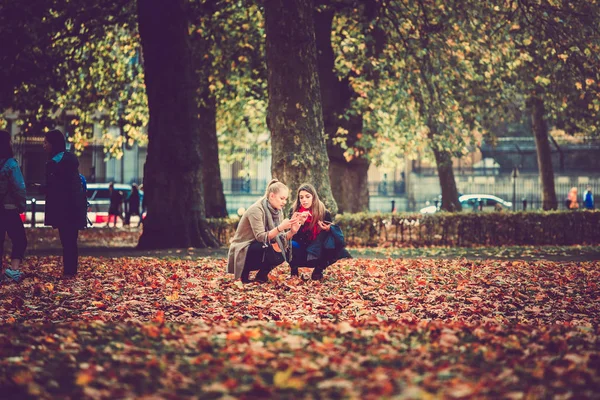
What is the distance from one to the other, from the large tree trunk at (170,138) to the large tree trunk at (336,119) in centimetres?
471

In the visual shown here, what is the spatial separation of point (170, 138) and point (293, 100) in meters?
4.11

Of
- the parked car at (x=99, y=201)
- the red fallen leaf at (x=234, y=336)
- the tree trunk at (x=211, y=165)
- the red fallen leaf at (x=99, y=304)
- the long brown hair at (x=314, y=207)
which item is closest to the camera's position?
the red fallen leaf at (x=234, y=336)

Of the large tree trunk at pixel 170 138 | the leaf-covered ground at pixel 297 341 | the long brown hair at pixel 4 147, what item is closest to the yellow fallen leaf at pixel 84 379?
the leaf-covered ground at pixel 297 341

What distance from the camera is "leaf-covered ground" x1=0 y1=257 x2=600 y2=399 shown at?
182 inches

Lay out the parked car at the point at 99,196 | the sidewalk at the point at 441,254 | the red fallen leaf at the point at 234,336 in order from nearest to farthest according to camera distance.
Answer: the red fallen leaf at the point at 234,336 → the sidewalk at the point at 441,254 → the parked car at the point at 99,196

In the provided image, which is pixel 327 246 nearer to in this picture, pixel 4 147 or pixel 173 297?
pixel 173 297

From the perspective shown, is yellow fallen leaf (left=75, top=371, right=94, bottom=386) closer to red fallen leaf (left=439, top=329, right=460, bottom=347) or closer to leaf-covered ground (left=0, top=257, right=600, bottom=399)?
leaf-covered ground (left=0, top=257, right=600, bottom=399)

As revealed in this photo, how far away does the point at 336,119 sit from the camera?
23766mm

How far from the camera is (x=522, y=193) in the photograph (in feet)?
152

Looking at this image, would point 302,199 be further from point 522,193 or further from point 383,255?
point 522,193

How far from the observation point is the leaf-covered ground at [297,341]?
4617 mm

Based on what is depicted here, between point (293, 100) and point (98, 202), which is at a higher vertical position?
point (293, 100)

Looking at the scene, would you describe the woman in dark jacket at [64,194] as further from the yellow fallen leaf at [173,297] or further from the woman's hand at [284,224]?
the woman's hand at [284,224]

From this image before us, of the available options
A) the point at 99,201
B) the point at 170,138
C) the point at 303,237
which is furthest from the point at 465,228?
the point at 99,201
